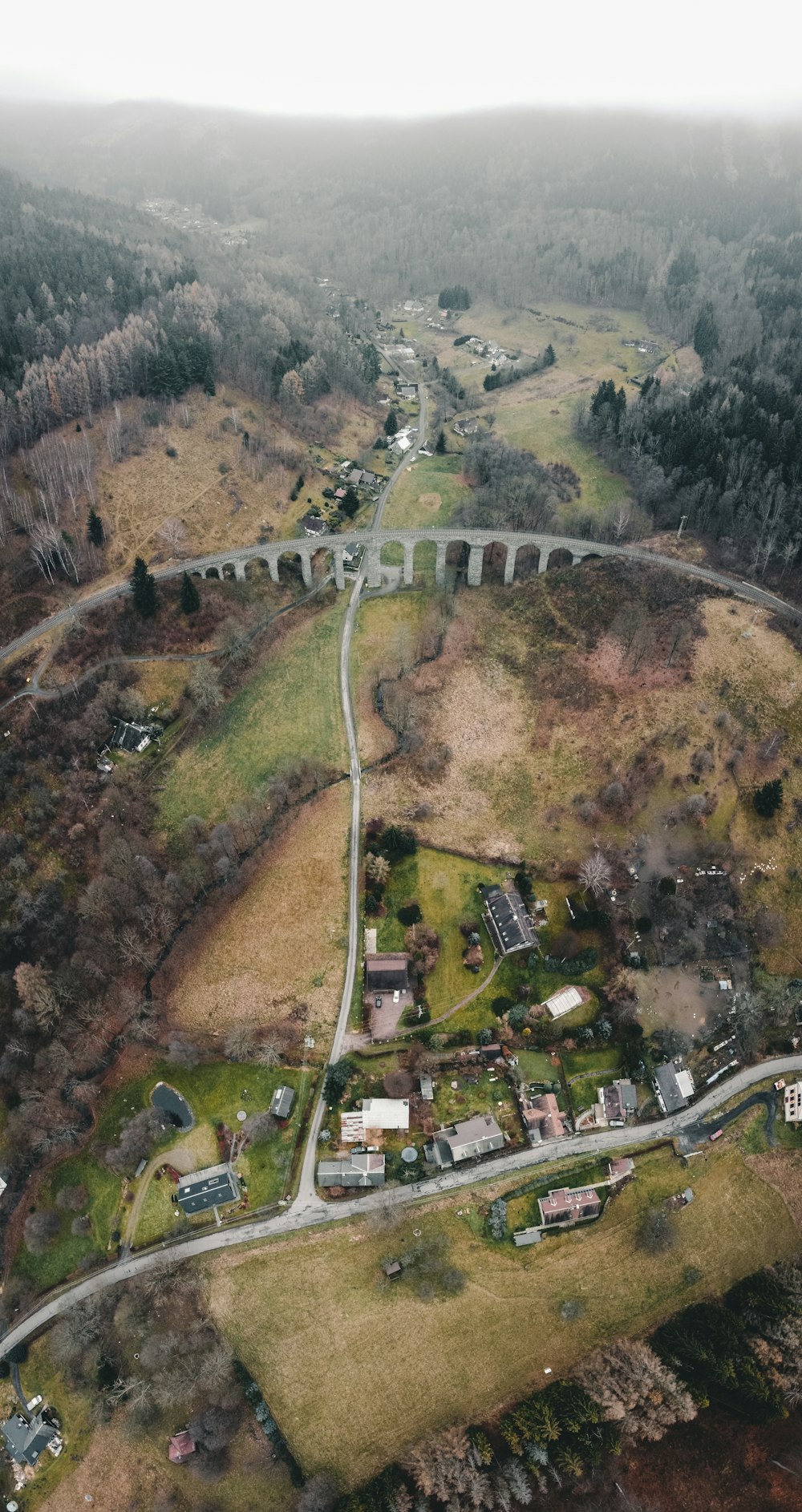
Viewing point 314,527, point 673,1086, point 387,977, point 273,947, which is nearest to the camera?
point 673,1086

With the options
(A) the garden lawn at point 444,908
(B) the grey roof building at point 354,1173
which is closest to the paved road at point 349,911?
(B) the grey roof building at point 354,1173

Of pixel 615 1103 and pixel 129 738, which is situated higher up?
pixel 129 738

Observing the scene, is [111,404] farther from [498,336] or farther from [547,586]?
[498,336]

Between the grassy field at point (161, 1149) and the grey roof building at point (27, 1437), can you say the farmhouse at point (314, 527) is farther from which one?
the grey roof building at point (27, 1437)

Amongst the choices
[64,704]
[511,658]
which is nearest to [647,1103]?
[511,658]

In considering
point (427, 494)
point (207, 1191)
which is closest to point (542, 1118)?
point (207, 1191)

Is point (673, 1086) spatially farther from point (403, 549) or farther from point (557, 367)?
point (557, 367)
